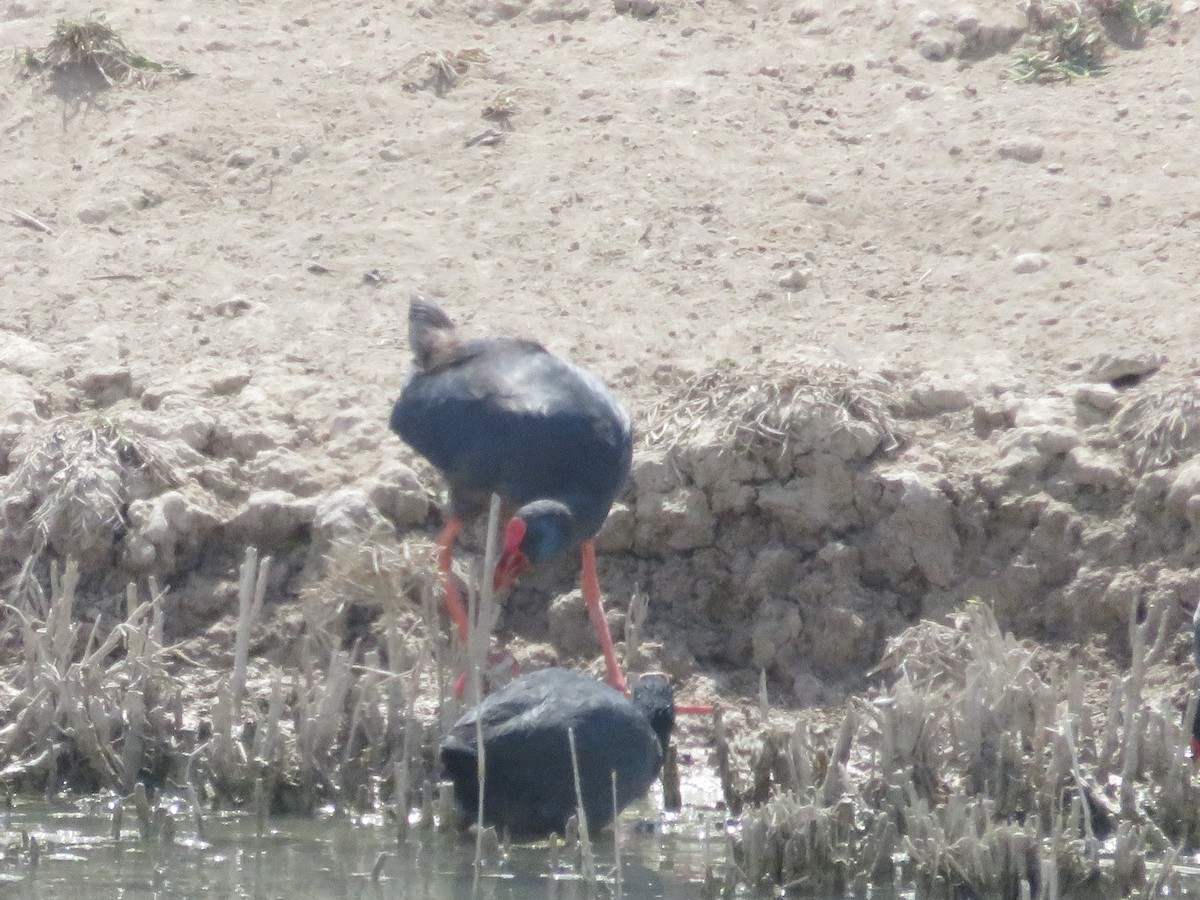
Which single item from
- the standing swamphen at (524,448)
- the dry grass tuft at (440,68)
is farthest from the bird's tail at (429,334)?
the dry grass tuft at (440,68)

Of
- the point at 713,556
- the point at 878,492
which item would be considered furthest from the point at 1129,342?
the point at 713,556

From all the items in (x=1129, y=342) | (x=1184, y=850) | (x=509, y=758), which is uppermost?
(x=1129, y=342)

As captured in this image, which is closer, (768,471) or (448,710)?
(448,710)

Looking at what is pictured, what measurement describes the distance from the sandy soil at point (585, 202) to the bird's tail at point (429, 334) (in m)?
0.47

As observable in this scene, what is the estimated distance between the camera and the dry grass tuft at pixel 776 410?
823 cm

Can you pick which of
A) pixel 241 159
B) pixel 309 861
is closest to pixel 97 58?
pixel 241 159

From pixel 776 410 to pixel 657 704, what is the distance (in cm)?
175

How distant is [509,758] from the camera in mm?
6348

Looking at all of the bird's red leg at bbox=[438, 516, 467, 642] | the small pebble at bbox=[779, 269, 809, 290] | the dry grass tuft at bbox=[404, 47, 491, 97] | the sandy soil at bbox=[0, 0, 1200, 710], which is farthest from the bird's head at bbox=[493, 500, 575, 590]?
the dry grass tuft at bbox=[404, 47, 491, 97]

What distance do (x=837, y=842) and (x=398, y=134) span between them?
18.9 ft

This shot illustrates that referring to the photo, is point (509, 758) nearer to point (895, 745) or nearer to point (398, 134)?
point (895, 745)

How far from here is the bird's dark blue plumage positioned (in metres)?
7.54

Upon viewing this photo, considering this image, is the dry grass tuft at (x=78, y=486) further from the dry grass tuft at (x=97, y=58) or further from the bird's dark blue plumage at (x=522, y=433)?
the dry grass tuft at (x=97, y=58)

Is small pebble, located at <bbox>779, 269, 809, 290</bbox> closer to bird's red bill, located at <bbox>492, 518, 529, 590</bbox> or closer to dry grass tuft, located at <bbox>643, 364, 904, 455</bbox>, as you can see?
dry grass tuft, located at <bbox>643, 364, 904, 455</bbox>
